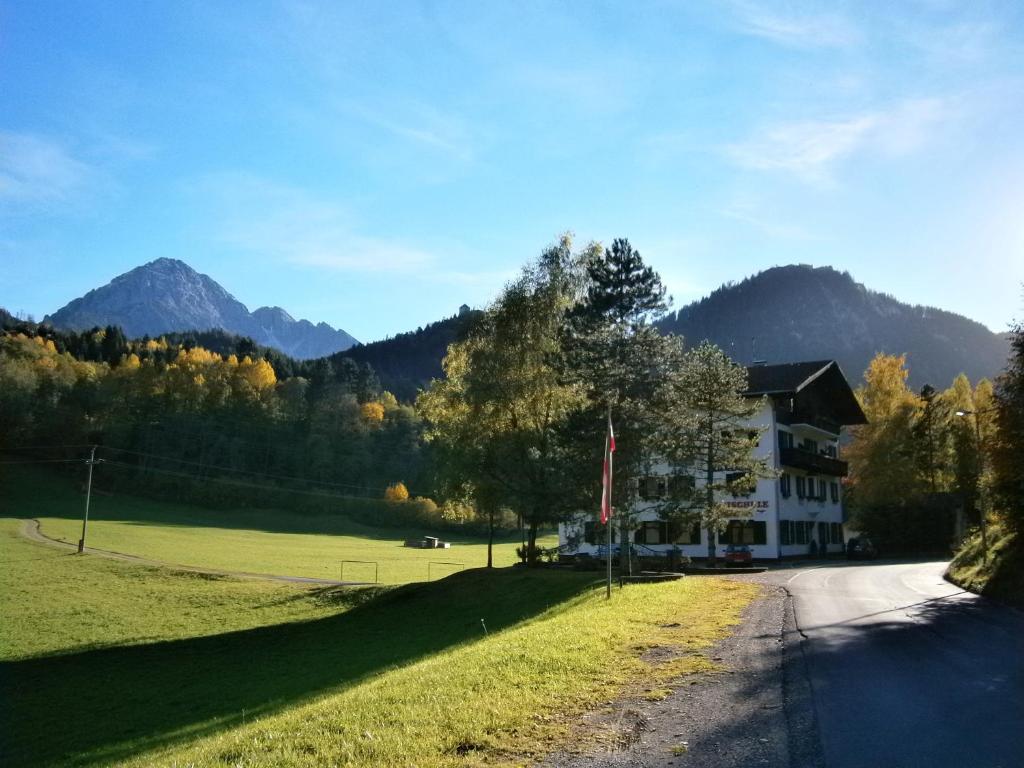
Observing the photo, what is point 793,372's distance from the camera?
58.7 metres

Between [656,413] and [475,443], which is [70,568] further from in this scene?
[656,413]

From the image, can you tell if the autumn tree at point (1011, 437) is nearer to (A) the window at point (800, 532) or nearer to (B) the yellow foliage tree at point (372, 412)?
(A) the window at point (800, 532)

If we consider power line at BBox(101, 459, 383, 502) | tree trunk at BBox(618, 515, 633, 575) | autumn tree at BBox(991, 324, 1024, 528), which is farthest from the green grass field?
power line at BBox(101, 459, 383, 502)

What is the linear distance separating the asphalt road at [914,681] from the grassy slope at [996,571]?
9.68ft

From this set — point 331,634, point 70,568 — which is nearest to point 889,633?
point 331,634

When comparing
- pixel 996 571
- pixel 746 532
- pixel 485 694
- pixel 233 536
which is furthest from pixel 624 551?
pixel 233 536

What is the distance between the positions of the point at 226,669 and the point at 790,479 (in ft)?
140

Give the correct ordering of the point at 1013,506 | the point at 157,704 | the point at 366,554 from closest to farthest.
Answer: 1. the point at 157,704
2. the point at 1013,506
3. the point at 366,554

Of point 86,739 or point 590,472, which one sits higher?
point 590,472

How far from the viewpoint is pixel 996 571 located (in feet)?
86.3

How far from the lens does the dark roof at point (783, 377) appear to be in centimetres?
5503

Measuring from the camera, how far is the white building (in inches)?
2077

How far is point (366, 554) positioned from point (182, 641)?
1776 inches

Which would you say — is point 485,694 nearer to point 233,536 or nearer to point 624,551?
point 624,551
